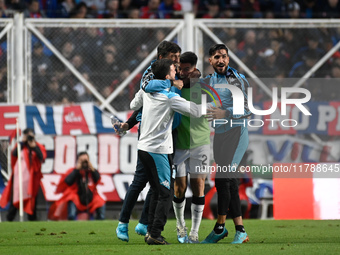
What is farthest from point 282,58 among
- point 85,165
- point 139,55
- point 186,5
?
point 85,165

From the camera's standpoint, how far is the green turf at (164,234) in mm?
6637

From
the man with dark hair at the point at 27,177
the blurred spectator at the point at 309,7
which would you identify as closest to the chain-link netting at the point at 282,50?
the blurred spectator at the point at 309,7

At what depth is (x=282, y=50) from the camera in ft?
40.3

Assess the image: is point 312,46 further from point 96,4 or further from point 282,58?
point 96,4

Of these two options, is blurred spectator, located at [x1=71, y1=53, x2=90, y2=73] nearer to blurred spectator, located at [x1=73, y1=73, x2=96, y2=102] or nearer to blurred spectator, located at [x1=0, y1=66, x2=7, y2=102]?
blurred spectator, located at [x1=73, y1=73, x2=96, y2=102]

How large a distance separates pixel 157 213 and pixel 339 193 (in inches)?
192

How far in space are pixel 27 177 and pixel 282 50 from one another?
4.91m

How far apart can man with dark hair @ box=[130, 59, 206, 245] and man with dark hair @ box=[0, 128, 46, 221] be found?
4.96 metres

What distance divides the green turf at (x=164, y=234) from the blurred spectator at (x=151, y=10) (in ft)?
12.8

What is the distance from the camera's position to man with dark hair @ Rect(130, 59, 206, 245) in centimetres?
705

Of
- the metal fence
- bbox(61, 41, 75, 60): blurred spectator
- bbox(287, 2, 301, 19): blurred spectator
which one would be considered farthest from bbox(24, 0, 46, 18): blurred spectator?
bbox(287, 2, 301, 19): blurred spectator

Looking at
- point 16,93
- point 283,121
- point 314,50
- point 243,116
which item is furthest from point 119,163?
point 243,116

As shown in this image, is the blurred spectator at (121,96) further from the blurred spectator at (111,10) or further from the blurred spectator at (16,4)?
the blurred spectator at (16,4)

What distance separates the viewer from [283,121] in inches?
484
